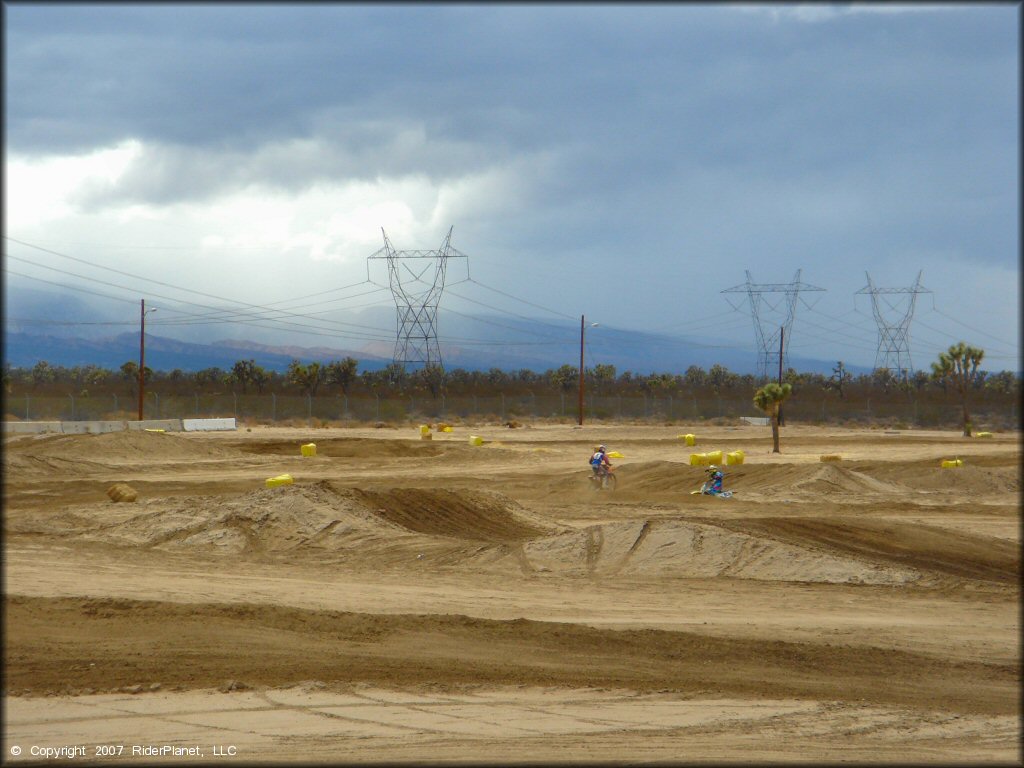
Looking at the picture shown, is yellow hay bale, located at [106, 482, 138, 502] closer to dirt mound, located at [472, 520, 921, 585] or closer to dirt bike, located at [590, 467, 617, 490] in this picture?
dirt mound, located at [472, 520, 921, 585]

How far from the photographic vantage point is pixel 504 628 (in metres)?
15.0

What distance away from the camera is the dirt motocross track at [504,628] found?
1057 centimetres

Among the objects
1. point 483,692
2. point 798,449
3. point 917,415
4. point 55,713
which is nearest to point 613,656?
point 483,692

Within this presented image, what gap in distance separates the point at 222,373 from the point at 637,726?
400 feet

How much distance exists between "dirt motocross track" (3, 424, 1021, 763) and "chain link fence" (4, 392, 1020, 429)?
43842mm

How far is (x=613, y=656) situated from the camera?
1378cm

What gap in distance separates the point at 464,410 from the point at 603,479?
196 feet

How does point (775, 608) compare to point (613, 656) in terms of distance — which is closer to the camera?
point (613, 656)

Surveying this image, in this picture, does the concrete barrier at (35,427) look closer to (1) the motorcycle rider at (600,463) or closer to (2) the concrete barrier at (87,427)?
(2) the concrete barrier at (87,427)

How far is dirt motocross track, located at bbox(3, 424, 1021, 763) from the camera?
1057cm

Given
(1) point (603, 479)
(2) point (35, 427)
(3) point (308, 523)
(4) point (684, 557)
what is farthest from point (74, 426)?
(4) point (684, 557)

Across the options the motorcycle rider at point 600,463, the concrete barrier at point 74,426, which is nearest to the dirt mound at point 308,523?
the motorcycle rider at point 600,463

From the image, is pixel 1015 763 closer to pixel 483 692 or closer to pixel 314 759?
pixel 483 692

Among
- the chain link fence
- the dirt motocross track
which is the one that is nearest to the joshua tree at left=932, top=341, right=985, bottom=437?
the chain link fence
